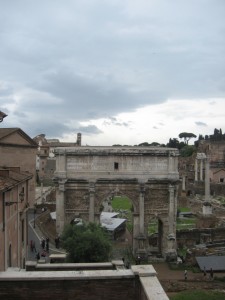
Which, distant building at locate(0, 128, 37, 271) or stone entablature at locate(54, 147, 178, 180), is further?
stone entablature at locate(54, 147, 178, 180)

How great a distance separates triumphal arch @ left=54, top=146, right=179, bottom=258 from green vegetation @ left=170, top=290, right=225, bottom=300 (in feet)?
28.7

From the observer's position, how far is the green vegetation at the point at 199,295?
64.5 ft

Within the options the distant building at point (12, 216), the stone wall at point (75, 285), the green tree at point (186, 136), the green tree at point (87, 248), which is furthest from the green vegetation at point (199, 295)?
the green tree at point (186, 136)

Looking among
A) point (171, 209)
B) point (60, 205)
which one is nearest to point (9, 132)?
point (60, 205)

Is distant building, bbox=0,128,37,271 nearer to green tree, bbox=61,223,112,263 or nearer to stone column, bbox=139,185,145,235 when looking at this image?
green tree, bbox=61,223,112,263

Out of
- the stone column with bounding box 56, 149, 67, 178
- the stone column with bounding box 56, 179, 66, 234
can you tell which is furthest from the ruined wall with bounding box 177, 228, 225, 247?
the stone column with bounding box 56, 149, 67, 178

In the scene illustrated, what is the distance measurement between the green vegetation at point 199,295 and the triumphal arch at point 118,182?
8.75m

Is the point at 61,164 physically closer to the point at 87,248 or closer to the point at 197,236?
the point at 87,248

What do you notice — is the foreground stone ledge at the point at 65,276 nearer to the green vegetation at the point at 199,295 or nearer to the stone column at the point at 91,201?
the green vegetation at the point at 199,295

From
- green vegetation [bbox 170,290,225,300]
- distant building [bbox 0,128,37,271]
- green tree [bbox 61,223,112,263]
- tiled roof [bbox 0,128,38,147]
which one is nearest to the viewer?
distant building [bbox 0,128,37,271]

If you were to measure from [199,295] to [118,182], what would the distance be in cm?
1116

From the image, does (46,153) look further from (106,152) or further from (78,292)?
(78,292)

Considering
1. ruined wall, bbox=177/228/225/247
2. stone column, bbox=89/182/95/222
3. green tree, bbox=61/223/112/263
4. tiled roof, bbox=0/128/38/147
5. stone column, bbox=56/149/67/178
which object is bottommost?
ruined wall, bbox=177/228/225/247

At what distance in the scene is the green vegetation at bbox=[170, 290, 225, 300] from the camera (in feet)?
64.5
